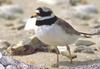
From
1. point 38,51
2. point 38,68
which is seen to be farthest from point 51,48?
point 38,68

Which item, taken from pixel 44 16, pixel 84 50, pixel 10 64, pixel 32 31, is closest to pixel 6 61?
pixel 10 64

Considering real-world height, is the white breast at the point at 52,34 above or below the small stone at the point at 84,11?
above

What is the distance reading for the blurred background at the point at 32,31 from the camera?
22.3 feet

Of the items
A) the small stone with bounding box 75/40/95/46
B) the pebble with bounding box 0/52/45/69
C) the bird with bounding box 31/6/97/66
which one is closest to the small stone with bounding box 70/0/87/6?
the small stone with bounding box 75/40/95/46

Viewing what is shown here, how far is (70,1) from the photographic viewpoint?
11320 millimetres

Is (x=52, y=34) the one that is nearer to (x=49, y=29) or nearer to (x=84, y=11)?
(x=49, y=29)

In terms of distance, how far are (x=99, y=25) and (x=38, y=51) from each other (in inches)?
88.9

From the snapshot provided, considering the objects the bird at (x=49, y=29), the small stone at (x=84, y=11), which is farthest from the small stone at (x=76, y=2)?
the bird at (x=49, y=29)

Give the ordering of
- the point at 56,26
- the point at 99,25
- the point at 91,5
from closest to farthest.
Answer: the point at 56,26
the point at 99,25
the point at 91,5

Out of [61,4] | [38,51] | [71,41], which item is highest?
[71,41]

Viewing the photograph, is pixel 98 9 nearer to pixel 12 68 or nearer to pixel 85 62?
pixel 85 62

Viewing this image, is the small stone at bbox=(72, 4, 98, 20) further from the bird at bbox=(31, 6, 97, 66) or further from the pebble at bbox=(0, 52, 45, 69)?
the pebble at bbox=(0, 52, 45, 69)

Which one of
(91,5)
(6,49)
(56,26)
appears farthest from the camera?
(91,5)

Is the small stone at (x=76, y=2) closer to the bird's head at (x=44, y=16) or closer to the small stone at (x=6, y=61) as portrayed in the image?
the bird's head at (x=44, y=16)
